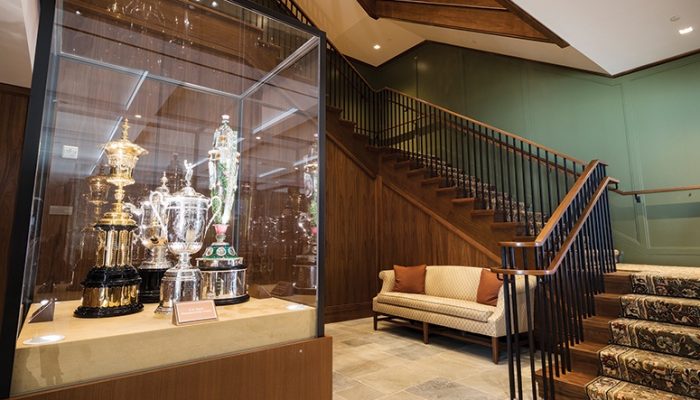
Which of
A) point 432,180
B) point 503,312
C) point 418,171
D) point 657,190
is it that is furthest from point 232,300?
point 657,190

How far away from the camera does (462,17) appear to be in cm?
543

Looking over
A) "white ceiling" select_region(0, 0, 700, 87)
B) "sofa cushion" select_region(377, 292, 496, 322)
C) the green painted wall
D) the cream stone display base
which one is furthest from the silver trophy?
the green painted wall

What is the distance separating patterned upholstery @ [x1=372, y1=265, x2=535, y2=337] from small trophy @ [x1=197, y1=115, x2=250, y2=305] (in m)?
2.75

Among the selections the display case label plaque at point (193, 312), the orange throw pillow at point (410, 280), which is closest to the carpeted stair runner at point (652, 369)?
the orange throw pillow at point (410, 280)

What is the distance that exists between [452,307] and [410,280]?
3.10ft

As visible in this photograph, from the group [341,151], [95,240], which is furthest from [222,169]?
[341,151]

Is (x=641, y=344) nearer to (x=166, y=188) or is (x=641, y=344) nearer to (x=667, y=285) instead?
(x=667, y=285)

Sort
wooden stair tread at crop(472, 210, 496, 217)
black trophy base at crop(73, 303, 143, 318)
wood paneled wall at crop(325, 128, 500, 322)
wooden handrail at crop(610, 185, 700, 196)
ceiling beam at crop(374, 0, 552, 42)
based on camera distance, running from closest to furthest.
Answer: black trophy base at crop(73, 303, 143, 318) → wooden handrail at crop(610, 185, 700, 196) → wooden stair tread at crop(472, 210, 496, 217) → ceiling beam at crop(374, 0, 552, 42) → wood paneled wall at crop(325, 128, 500, 322)

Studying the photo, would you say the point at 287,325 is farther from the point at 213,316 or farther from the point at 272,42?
the point at 272,42

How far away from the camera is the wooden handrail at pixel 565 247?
2287mm

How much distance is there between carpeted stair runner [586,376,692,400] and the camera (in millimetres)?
2047

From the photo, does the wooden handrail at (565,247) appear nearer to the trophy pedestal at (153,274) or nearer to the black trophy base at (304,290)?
the black trophy base at (304,290)

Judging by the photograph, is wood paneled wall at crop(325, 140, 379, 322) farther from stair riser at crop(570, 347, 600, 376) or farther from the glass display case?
the glass display case

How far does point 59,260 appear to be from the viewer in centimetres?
127
